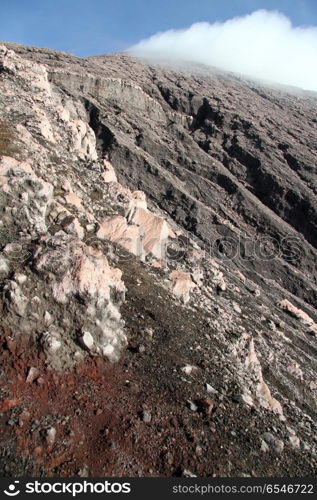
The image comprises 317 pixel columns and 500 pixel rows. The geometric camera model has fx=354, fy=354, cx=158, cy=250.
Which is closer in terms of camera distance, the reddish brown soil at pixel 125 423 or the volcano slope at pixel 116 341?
the reddish brown soil at pixel 125 423

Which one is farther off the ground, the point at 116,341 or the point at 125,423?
the point at 116,341

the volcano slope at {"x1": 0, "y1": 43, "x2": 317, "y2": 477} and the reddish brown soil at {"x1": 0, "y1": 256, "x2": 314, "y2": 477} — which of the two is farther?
the volcano slope at {"x1": 0, "y1": 43, "x2": 317, "y2": 477}

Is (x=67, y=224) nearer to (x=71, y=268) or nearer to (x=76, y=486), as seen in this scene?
(x=71, y=268)

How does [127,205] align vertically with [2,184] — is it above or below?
below

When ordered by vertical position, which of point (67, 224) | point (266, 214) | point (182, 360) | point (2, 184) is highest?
point (2, 184)

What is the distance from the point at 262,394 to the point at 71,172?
43.7ft

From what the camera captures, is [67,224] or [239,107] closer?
[67,224]

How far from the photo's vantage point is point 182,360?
10.9 metres

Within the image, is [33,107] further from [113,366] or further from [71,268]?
[113,366]

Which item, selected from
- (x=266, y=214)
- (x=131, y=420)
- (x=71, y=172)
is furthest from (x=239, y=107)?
(x=131, y=420)

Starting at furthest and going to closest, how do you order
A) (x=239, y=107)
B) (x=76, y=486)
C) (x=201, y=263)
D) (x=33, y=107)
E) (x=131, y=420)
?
(x=239, y=107) < (x=33, y=107) < (x=201, y=263) < (x=131, y=420) < (x=76, y=486)

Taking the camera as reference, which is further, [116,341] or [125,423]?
[116,341]

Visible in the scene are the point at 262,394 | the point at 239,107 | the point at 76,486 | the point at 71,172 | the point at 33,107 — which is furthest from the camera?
the point at 239,107

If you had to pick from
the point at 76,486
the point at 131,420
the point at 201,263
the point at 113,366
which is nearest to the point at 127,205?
the point at 201,263
